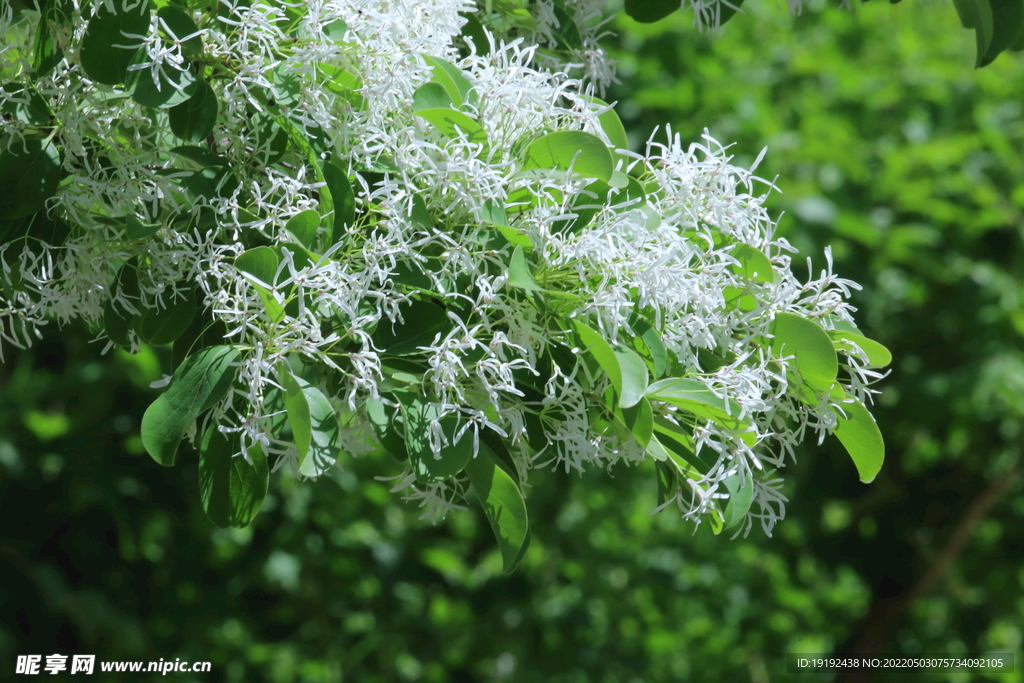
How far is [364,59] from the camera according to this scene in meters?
0.41

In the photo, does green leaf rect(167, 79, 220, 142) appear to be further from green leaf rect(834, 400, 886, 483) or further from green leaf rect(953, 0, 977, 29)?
green leaf rect(953, 0, 977, 29)

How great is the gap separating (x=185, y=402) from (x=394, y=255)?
112 mm

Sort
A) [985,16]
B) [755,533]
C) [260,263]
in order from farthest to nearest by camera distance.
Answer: [755,533] < [985,16] < [260,263]

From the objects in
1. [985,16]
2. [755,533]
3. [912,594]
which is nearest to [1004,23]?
[985,16]

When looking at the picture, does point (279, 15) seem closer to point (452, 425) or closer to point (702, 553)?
point (452, 425)

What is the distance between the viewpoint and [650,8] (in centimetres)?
57

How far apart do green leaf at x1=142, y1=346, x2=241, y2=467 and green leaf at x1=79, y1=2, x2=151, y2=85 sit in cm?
13

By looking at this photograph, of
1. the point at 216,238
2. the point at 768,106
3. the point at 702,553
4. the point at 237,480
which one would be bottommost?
the point at 702,553

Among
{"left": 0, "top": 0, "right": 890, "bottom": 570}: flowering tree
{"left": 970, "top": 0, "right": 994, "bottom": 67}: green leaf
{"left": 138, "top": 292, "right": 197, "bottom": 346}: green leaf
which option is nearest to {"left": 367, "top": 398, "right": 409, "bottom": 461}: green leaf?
{"left": 0, "top": 0, "right": 890, "bottom": 570}: flowering tree

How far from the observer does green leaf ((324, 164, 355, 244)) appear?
41cm

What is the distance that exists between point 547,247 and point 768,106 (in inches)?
56.8

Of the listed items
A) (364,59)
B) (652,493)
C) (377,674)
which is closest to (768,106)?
(652,493)

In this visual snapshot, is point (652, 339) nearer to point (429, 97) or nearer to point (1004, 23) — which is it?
point (429, 97)

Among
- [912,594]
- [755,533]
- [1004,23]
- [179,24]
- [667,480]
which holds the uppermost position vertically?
[179,24]
